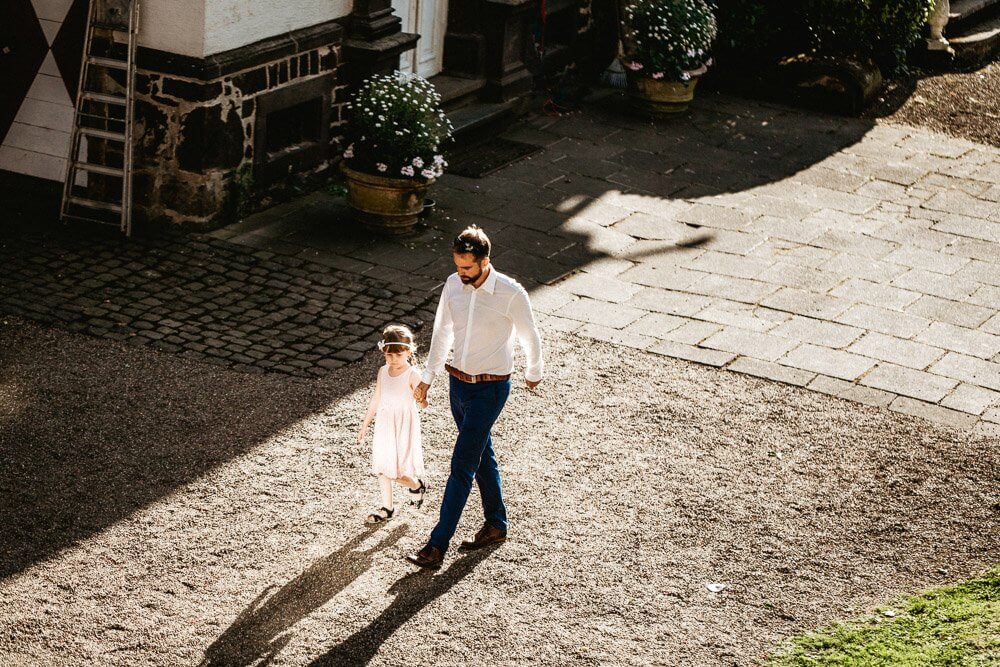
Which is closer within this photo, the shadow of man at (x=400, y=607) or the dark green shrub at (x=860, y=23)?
the shadow of man at (x=400, y=607)

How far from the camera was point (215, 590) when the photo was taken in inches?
228

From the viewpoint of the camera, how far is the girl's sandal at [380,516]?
6395 mm

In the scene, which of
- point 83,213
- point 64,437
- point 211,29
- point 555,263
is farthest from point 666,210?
point 64,437

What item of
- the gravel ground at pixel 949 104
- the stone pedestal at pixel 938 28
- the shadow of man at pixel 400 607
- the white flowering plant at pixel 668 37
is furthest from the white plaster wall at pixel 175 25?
the stone pedestal at pixel 938 28

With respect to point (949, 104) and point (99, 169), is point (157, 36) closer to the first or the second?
point (99, 169)

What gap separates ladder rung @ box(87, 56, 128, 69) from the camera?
961 cm

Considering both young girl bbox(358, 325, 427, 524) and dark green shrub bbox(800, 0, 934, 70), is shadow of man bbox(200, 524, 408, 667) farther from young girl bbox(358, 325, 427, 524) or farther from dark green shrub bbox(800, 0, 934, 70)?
dark green shrub bbox(800, 0, 934, 70)

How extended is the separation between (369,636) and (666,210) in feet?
21.1

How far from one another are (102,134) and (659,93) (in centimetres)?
613

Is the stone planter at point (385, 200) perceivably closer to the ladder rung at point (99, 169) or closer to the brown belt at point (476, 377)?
the ladder rung at point (99, 169)

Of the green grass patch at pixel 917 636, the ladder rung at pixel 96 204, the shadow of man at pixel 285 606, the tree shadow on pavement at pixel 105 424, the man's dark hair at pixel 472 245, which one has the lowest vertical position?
the shadow of man at pixel 285 606

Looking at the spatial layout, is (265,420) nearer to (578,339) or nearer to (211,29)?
(578,339)

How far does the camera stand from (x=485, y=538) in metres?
6.27

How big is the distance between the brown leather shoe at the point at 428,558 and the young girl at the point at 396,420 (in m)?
0.45
